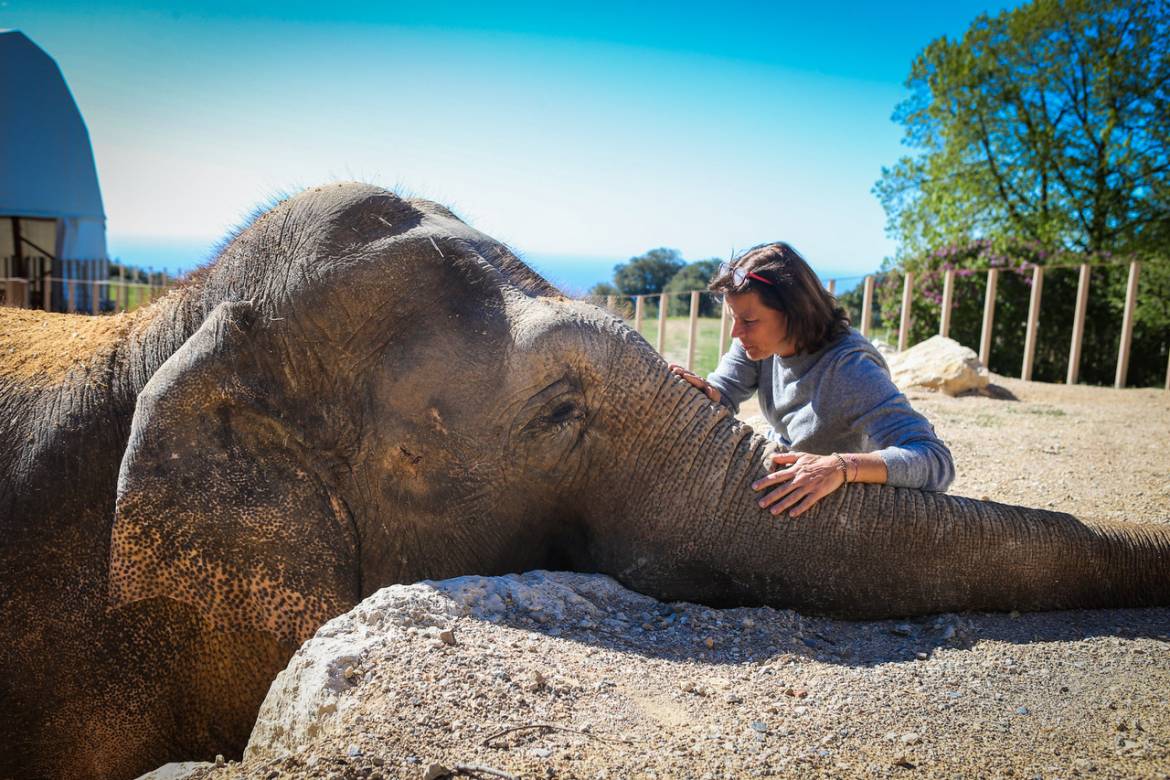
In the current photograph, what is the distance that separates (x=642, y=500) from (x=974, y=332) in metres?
15.4

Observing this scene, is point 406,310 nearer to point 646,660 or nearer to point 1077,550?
point 646,660

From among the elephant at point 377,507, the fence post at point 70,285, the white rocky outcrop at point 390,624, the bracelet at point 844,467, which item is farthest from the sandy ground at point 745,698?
the fence post at point 70,285

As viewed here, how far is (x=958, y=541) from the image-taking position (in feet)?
10.2

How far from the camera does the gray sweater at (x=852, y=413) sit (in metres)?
3.42

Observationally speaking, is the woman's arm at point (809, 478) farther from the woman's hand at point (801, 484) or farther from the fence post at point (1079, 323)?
the fence post at point (1079, 323)

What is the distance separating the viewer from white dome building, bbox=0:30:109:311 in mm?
24594

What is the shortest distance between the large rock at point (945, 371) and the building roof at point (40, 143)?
80.8 feet

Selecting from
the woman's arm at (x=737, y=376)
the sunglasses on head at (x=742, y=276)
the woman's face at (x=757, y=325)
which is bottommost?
the woman's arm at (x=737, y=376)

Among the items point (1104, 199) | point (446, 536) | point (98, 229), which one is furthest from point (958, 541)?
point (98, 229)

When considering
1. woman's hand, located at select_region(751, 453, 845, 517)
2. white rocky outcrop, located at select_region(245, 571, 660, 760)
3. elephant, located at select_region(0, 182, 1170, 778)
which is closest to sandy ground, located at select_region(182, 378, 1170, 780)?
white rocky outcrop, located at select_region(245, 571, 660, 760)

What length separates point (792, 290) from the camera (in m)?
3.89

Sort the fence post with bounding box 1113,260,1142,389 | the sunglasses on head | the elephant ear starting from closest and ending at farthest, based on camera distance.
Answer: the elephant ear < the sunglasses on head < the fence post with bounding box 1113,260,1142,389

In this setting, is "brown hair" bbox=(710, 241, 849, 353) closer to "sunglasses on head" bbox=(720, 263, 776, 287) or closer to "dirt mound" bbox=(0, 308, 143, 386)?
"sunglasses on head" bbox=(720, 263, 776, 287)

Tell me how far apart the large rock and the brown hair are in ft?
24.8
